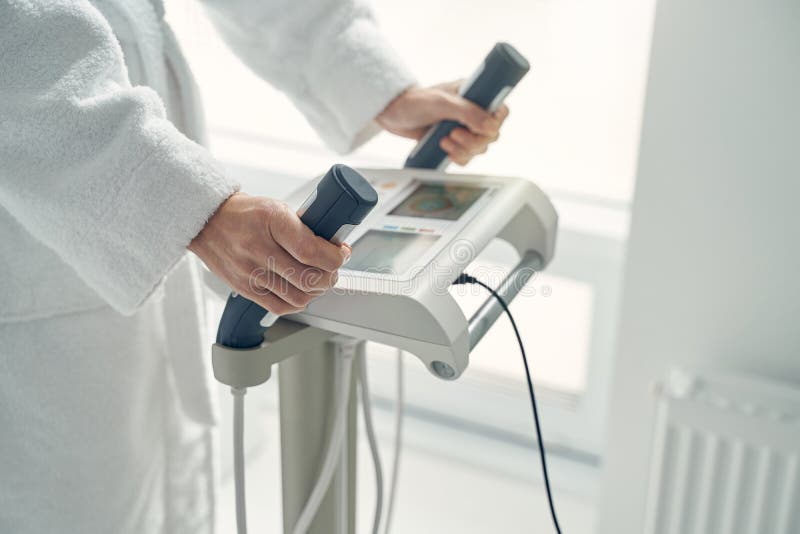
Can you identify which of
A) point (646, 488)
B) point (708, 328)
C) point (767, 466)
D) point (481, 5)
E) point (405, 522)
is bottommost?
point (405, 522)

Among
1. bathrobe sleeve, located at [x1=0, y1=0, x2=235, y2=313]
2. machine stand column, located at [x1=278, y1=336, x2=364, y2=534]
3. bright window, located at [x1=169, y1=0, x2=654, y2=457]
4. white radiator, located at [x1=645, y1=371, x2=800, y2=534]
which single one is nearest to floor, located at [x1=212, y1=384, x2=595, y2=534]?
bright window, located at [x1=169, y1=0, x2=654, y2=457]

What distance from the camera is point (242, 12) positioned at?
0.97 metres

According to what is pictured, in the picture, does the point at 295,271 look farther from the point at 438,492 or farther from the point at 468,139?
the point at 438,492

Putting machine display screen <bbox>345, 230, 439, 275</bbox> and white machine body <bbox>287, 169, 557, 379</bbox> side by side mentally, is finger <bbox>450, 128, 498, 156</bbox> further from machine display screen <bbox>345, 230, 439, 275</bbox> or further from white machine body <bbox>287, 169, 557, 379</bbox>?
machine display screen <bbox>345, 230, 439, 275</bbox>

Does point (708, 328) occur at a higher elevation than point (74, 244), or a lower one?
lower

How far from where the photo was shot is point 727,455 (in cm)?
109

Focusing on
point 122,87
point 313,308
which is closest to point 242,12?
point 122,87

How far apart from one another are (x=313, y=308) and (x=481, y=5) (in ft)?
2.72

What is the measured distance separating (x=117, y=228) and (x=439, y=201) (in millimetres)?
318

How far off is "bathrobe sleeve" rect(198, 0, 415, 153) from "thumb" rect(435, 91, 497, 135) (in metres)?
0.07

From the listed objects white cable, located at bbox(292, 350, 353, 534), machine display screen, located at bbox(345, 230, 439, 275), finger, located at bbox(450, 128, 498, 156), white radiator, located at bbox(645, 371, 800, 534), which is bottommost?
white radiator, located at bbox(645, 371, 800, 534)

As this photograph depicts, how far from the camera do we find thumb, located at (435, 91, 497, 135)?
0.89 metres

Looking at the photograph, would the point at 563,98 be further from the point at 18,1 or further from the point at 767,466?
the point at 18,1

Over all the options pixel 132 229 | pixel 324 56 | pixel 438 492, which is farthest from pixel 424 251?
pixel 438 492
